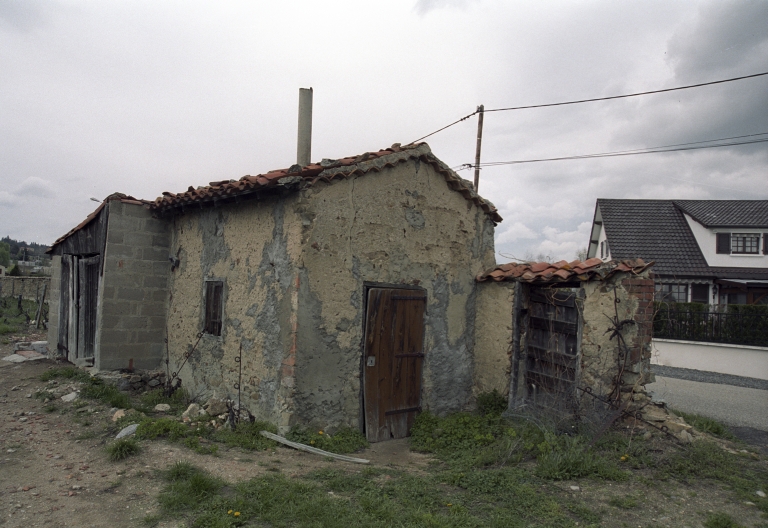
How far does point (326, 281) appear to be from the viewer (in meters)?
6.21

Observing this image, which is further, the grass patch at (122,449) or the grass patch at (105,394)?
the grass patch at (105,394)

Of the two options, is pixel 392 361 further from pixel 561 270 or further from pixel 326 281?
pixel 561 270

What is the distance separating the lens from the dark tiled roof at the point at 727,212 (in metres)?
22.9

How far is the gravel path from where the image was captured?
12578 millimetres

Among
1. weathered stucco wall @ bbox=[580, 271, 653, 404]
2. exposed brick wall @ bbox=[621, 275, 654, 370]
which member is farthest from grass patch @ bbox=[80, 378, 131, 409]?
exposed brick wall @ bbox=[621, 275, 654, 370]

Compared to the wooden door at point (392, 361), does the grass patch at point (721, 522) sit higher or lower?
lower

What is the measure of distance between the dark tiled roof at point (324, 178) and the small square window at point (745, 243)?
21.0 metres

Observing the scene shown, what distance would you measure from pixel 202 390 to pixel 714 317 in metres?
14.0

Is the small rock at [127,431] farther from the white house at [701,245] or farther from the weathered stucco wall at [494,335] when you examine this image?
the white house at [701,245]

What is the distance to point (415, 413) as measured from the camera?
276 inches

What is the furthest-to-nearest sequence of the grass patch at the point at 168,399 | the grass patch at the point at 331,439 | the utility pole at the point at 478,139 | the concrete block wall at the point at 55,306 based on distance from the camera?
the utility pole at the point at 478,139
the concrete block wall at the point at 55,306
the grass patch at the point at 168,399
the grass patch at the point at 331,439

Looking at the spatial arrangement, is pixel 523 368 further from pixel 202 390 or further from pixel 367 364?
pixel 202 390

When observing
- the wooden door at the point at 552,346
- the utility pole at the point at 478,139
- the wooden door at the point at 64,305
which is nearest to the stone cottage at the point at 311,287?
the wooden door at the point at 552,346

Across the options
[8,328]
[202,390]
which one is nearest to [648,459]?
[202,390]
